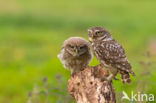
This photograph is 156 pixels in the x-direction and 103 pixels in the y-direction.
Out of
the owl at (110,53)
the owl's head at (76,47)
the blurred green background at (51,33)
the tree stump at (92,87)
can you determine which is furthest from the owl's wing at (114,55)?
the blurred green background at (51,33)

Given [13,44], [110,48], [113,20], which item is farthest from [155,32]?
[110,48]

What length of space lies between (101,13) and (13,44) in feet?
34.4

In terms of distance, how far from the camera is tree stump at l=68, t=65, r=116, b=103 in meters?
7.28

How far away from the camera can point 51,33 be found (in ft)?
80.9

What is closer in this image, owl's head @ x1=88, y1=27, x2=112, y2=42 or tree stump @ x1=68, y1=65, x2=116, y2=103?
tree stump @ x1=68, y1=65, x2=116, y2=103

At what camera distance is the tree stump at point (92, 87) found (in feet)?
23.9

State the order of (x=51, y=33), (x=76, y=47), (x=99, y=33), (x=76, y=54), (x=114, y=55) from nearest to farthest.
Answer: (x=114, y=55)
(x=99, y=33)
(x=76, y=47)
(x=76, y=54)
(x=51, y=33)

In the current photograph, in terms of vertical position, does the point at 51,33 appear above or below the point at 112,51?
above

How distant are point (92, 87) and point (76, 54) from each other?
3.76 feet

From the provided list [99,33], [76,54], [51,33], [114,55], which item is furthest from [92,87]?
[51,33]

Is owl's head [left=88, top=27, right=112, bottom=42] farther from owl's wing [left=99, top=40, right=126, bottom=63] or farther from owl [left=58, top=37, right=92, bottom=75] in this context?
owl [left=58, top=37, right=92, bottom=75]

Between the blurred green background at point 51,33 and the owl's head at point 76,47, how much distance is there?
0.76 meters

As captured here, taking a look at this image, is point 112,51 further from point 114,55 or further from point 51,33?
point 51,33

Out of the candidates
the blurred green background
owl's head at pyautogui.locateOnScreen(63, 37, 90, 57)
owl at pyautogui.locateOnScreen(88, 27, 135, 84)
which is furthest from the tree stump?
the blurred green background
